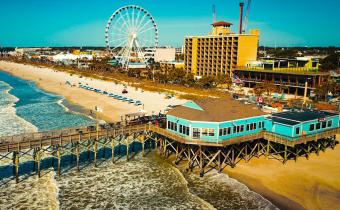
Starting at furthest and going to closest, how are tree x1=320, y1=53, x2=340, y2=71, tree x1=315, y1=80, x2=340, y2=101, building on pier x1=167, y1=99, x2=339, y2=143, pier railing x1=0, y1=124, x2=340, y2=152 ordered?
tree x1=320, y1=53, x2=340, y2=71 → tree x1=315, y1=80, x2=340, y2=101 → building on pier x1=167, y1=99, x2=339, y2=143 → pier railing x1=0, y1=124, x2=340, y2=152

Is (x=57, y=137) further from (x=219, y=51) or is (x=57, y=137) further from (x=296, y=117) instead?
(x=219, y=51)

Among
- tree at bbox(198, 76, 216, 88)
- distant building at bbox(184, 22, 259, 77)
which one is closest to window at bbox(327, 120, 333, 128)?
tree at bbox(198, 76, 216, 88)

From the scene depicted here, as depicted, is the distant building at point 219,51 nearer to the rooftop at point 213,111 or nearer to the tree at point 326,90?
the tree at point 326,90

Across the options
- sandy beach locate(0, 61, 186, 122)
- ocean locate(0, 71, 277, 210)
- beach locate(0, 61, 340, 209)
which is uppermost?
sandy beach locate(0, 61, 186, 122)

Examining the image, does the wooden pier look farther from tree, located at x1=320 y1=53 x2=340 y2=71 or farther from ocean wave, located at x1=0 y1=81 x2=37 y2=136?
tree, located at x1=320 y1=53 x2=340 y2=71

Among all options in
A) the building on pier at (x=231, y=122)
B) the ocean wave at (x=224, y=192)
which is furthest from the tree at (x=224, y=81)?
the ocean wave at (x=224, y=192)
